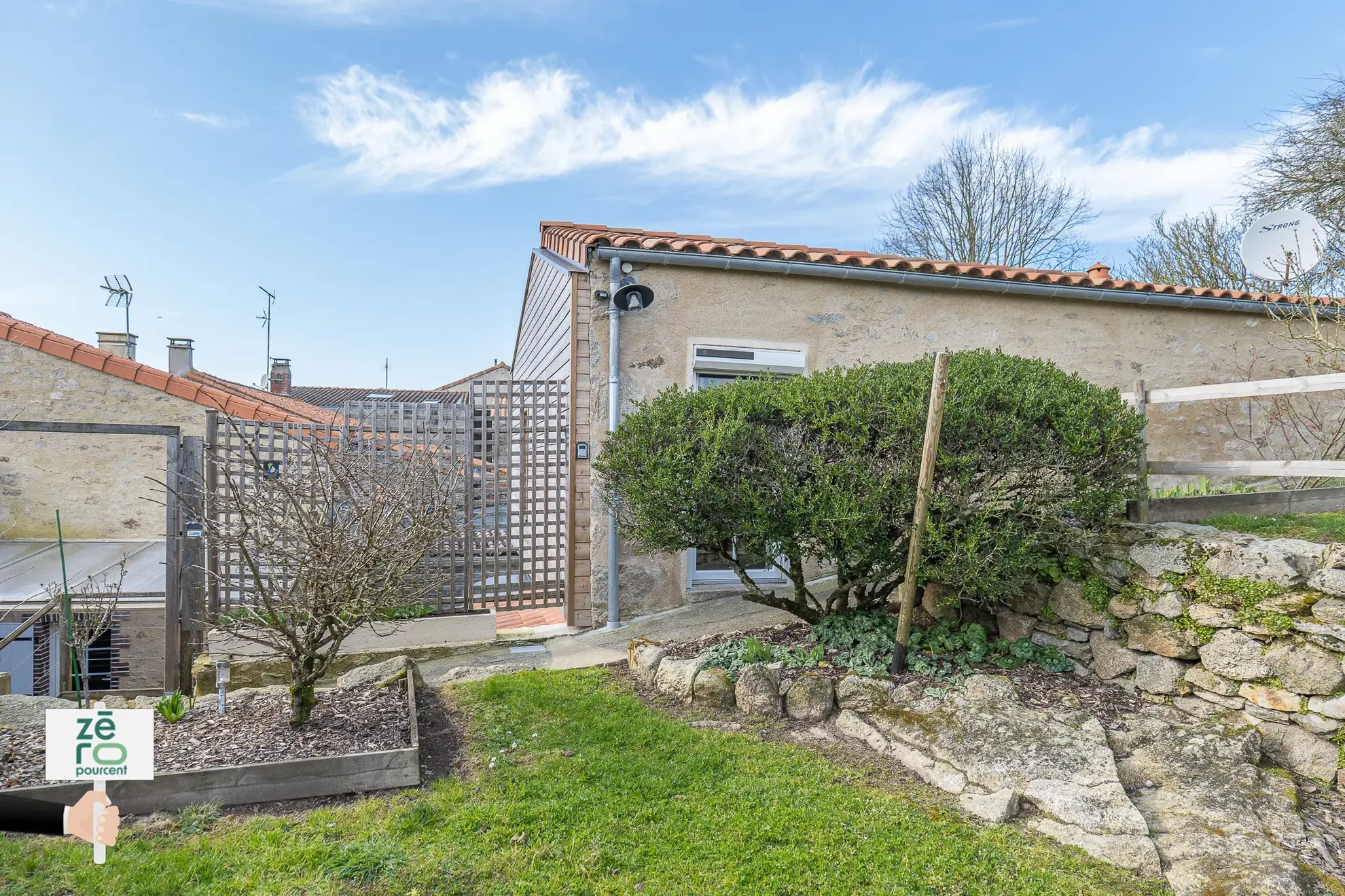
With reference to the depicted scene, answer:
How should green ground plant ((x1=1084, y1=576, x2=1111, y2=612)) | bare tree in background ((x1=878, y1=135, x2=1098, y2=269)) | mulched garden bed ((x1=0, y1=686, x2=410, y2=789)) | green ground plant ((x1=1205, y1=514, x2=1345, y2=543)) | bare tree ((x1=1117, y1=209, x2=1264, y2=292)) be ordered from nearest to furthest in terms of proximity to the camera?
mulched garden bed ((x1=0, y1=686, x2=410, y2=789)), green ground plant ((x1=1205, y1=514, x2=1345, y2=543)), green ground plant ((x1=1084, y1=576, x2=1111, y2=612)), bare tree ((x1=1117, y1=209, x2=1264, y2=292)), bare tree in background ((x1=878, y1=135, x2=1098, y2=269))

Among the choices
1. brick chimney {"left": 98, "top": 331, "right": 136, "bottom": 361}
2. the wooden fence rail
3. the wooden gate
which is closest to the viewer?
the wooden fence rail

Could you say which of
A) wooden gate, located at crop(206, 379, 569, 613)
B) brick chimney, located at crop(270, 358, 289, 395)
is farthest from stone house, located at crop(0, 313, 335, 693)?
brick chimney, located at crop(270, 358, 289, 395)

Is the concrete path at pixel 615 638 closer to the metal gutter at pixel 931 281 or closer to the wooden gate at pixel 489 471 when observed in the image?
the wooden gate at pixel 489 471

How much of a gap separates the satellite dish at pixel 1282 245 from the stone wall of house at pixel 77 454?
39.7ft

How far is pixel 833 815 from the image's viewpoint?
3031 mm

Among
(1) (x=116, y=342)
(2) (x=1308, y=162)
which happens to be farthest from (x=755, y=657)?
(1) (x=116, y=342)

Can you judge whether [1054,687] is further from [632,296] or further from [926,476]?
[632,296]

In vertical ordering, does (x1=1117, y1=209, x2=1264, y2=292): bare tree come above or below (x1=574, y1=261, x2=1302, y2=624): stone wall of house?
above

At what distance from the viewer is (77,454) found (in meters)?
8.91

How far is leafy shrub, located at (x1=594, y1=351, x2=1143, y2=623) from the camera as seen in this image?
419cm

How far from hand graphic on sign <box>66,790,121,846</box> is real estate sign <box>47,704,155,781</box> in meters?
0.06

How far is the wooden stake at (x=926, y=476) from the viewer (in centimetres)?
404

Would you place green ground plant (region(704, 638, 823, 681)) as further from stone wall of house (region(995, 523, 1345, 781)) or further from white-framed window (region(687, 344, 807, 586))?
white-framed window (region(687, 344, 807, 586))

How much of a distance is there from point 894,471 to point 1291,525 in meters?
2.63
